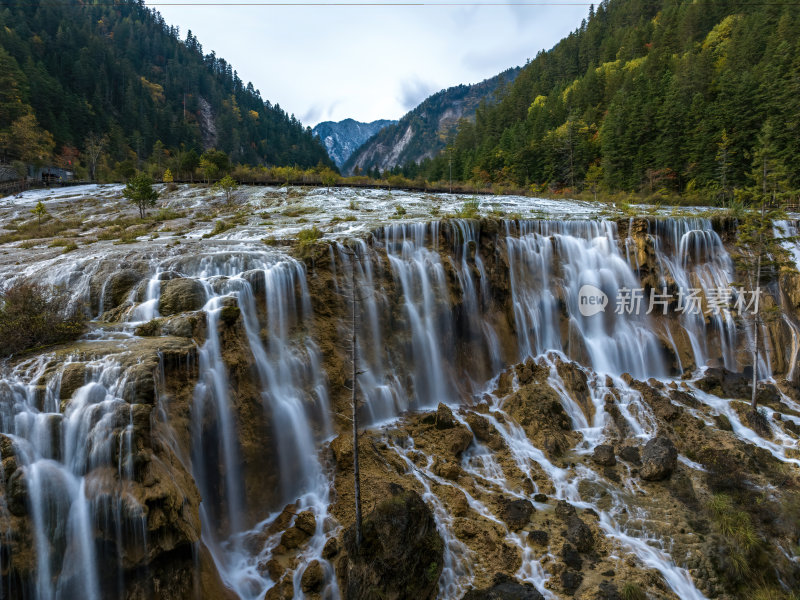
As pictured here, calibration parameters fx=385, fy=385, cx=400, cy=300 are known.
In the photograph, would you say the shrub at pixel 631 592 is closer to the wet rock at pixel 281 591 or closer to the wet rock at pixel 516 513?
the wet rock at pixel 516 513

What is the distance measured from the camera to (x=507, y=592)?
307 inches

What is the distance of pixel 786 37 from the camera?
39.1m

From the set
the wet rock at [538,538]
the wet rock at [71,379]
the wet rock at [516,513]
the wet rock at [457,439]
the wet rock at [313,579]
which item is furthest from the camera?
the wet rock at [457,439]

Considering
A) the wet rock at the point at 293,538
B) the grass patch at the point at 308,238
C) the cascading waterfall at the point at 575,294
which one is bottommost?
the wet rock at the point at 293,538

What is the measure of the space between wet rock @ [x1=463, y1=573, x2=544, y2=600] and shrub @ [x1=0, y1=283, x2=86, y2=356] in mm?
11078

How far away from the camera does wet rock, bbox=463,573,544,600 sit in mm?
7693

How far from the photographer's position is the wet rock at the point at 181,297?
11.6m

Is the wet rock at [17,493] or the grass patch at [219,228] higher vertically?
the grass patch at [219,228]

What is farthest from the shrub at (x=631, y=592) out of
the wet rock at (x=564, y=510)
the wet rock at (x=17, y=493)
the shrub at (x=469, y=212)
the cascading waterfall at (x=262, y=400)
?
the shrub at (x=469, y=212)

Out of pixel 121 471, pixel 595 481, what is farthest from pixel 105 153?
pixel 595 481

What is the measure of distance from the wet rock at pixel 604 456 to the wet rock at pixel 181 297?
532 inches

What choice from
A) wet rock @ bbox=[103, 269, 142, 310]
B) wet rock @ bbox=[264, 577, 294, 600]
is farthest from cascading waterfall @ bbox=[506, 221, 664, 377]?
wet rock @ bbox=[103, 269, 142, 310]

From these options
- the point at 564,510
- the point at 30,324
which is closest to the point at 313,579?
the point at 564,510

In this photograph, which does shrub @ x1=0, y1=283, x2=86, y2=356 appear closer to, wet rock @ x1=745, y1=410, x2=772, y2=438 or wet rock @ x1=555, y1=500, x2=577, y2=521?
wet rock @ x1=555, y1=500, x2=577, y2=521
